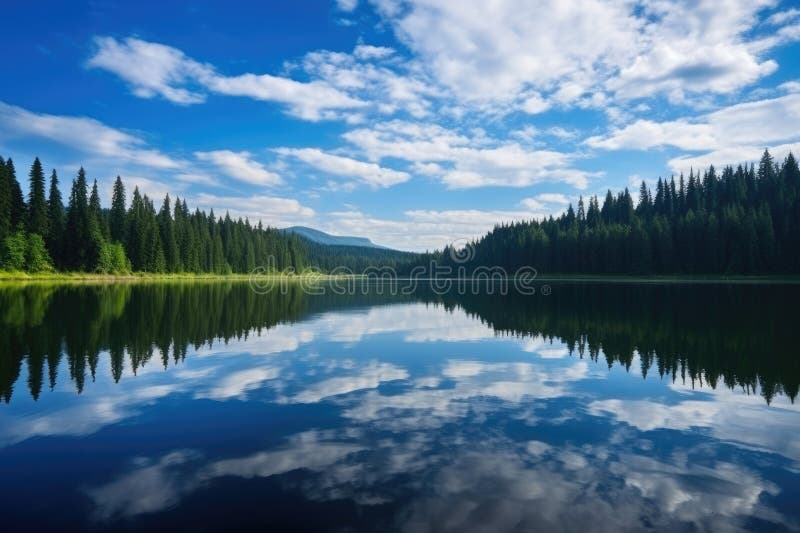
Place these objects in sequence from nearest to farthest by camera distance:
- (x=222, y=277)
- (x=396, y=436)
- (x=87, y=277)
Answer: (x=396, y=436) → (x=87, y=277) → (x=222, y=277)

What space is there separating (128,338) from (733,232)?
135622 mm

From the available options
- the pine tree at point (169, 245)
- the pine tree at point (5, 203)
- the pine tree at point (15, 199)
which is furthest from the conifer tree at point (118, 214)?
the pine tree at point (5, 203)

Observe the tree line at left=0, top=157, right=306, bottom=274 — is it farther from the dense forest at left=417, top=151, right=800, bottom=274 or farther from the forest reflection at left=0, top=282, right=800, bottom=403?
the dense forest at left=417, top=151, right=800, bottom=274

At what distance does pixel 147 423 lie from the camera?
11.1m

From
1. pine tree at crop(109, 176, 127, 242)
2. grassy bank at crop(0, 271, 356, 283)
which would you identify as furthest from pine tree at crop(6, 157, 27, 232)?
pine tree at crop(109, 176, 127, 242)

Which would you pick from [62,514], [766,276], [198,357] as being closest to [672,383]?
[62,514]

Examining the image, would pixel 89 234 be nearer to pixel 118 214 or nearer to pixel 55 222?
pixel 55 222

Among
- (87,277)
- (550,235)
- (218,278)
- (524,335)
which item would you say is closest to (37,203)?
(87,277)

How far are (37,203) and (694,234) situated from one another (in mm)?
156577

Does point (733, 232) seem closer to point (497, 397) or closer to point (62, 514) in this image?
point (497, 397)

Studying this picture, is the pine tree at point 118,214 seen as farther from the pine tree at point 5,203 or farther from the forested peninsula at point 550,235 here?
the pine tree at point 5,203

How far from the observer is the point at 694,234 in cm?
12325

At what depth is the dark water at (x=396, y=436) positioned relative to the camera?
704 centimetres

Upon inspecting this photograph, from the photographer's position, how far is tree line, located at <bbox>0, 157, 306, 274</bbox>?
83975 mm
